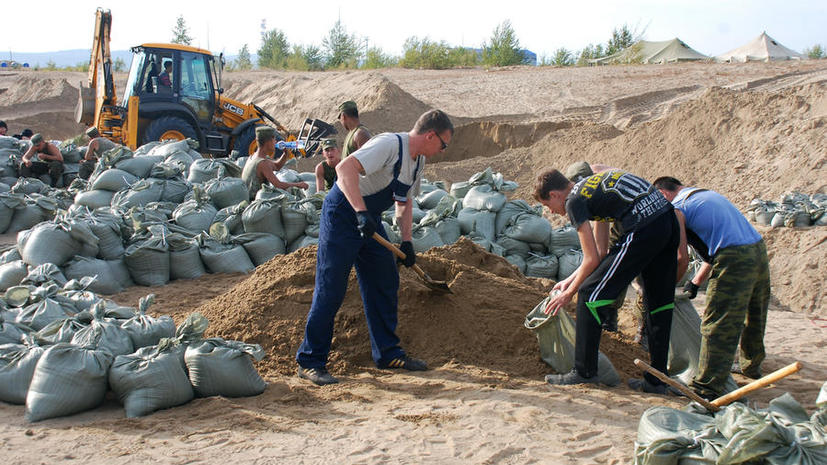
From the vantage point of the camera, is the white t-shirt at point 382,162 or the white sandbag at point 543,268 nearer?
the white t-shirt at point 382,162

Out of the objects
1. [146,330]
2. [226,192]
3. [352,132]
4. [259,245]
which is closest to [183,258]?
[259,245]

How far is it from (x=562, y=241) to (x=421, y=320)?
10.0 feet

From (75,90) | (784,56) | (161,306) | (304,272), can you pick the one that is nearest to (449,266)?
(304,272)

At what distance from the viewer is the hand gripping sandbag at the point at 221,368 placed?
3451mm

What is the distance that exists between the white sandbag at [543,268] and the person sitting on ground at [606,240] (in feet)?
10.4

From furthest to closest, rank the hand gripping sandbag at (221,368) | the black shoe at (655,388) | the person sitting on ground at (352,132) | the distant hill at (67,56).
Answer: the distant hill at (67,56)
the person sitting on ground at (352,132)
the black shoe at (655,388)
the hand gripping sandbag at (221,368)

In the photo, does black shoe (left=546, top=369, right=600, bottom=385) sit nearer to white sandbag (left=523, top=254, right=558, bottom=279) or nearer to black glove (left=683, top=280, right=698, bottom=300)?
black glove (left=683, top=280, right=698, bottom=300)

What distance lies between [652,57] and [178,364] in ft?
84.6

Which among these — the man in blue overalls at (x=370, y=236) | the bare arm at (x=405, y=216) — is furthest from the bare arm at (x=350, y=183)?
the bare arm at (x=405, y=216)

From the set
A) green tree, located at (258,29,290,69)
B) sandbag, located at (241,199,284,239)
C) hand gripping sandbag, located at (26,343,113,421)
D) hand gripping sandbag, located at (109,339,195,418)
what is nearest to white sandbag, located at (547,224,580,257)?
sandbag, located at (241,199,284,239)

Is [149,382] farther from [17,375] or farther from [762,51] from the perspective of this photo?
[762,51]

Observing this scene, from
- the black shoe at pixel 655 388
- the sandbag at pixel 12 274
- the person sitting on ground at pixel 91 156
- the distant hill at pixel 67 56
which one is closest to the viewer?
the black shoe at pixel 655 388

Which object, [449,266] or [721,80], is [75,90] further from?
[449,266]

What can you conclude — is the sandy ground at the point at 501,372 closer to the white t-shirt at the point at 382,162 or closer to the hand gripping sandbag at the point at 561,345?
the hand gripping sandbag at the point at 561,345
